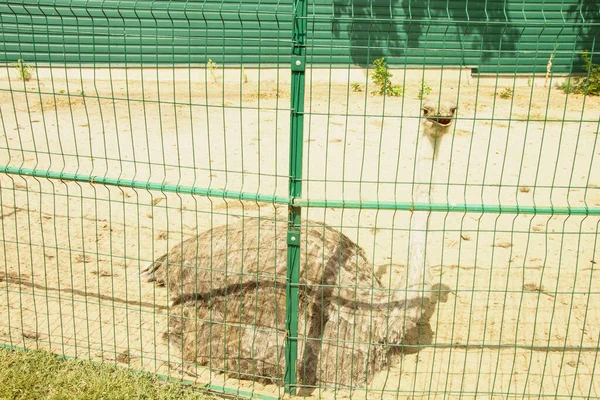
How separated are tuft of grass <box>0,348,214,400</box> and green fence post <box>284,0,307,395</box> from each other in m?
0.56

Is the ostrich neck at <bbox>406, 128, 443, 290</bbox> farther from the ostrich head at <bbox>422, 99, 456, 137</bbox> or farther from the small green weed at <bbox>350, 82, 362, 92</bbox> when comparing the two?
the small green weed at <bbox>350, 82, 362, 92</bbox>

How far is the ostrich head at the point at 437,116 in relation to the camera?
12.6 ft

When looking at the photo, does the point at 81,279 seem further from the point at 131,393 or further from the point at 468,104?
the point at 468,104

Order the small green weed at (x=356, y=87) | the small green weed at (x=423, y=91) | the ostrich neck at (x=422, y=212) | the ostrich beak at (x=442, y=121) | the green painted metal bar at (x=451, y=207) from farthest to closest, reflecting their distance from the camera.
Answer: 1. the small green weed at (x=356, y=87)
2. the ostrich neck at (x=422, y=212)
3. the ostrich beak at (x=442, y=121)
4. the green painted metal bar at (x=451, y=207)
5. the small green weed at (x=423, y=91)

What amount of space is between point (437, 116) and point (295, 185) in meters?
0.88

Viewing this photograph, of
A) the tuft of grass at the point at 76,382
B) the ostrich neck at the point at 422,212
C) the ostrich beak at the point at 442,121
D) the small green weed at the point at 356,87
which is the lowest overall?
the tuft of grass at the point at 76,382

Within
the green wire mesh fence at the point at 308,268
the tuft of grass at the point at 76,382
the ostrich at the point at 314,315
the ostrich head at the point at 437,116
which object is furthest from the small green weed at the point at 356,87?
the tuft of grass at the point at 76,382

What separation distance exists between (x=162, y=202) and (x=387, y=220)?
7.91 ft

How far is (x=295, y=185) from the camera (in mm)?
3768

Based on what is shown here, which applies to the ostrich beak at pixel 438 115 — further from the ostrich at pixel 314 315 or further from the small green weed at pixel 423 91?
the small green weed at pixel 423 91

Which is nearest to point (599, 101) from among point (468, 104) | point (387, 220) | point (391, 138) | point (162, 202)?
point (468, 104)

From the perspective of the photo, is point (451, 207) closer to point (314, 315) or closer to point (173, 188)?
point (314, 315)

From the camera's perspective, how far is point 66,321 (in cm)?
493

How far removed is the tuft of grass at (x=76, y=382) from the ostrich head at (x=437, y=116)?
6.84 feet
